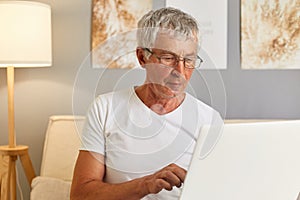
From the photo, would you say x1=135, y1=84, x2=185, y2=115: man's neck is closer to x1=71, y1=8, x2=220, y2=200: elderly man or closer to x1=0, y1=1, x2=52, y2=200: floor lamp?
x1=71, y1=8, x2=220, y2=200: elderly man

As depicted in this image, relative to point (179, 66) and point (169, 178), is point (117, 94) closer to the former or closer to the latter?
point (179, 66)

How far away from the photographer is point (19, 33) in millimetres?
2312

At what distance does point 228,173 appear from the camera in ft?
3.72

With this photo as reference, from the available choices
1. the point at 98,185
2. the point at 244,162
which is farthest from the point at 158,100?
the point at 244,162

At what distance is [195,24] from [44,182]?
105 centimetres

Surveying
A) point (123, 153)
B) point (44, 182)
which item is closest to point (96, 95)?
point (123, 153)

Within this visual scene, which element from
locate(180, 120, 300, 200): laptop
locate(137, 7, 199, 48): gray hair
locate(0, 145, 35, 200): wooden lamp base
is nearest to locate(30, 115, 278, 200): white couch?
locate(0, 145, 35, 200): wooden lamp base

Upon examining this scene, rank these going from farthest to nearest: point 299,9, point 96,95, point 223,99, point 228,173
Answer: point 299,9 < point 96,95 < point 223,99 < point 228,173

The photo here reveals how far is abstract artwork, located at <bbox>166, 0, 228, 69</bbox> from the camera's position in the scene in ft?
8.63

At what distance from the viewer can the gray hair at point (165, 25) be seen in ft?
4.86

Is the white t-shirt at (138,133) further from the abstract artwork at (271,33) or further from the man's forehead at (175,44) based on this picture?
the abstract artwork at (271,33)

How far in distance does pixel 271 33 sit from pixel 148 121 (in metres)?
1.29

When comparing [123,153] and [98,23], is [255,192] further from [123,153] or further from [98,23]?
[98,23]

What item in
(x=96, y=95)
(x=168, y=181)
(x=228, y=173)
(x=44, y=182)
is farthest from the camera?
(x=44, y=182)
